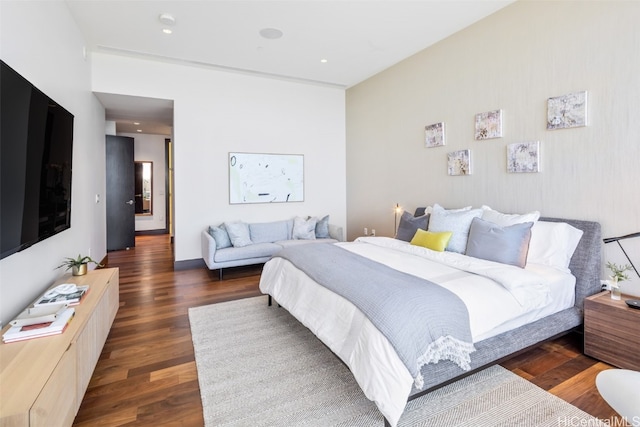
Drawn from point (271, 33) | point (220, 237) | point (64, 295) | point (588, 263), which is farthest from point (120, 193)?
point (588, 263)

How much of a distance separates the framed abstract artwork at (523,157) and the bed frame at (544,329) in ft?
1.81

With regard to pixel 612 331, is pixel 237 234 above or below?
above

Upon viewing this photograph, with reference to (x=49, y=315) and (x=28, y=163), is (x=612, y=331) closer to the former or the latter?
(x=49, y=315)

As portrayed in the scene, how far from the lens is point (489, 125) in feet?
11.6

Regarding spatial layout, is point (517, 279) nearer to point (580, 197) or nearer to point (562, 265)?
point (562, 265)

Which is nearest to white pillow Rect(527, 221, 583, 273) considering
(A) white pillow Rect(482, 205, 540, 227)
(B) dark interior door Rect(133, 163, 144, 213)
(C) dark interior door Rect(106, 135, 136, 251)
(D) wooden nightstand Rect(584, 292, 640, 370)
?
(A) white pillow Rect(482, 205, 540, 227)

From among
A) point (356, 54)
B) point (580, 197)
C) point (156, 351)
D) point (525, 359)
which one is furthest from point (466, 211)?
point (156, 351)

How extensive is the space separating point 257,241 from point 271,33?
296 cm

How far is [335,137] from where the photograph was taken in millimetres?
6129

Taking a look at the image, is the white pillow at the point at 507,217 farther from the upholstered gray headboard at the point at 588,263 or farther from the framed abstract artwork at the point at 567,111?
the framed abstract artwork at the point at 567,111

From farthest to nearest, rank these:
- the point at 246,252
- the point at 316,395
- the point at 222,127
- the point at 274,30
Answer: the point at 222,127 < the point at 246,252 < the point at 274,30 < the point at 316,395

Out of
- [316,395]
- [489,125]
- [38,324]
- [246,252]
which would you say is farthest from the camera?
[246,252]

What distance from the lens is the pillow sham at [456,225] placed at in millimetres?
3188

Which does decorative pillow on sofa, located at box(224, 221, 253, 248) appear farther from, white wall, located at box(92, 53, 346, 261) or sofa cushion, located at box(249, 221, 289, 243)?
white wall, located at box(92, 53, 346, 261)
